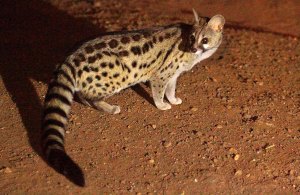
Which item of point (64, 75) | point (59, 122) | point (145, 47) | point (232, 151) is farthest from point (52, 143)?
point (232, 151)

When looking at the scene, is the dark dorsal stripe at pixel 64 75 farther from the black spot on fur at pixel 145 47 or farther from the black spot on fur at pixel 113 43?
the black spot on fur at pixel 145 47

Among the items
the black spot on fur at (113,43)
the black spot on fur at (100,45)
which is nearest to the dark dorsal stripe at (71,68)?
the black spot on fur at (100,45)

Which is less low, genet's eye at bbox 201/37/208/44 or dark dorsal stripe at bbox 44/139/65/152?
genet's eye at bbox 201/37/208/44

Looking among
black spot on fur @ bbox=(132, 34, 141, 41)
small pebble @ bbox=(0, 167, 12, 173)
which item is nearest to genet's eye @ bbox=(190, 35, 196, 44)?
black spot on fur @ bbox=(132, 34, 141, 41)

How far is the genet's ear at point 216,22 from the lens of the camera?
6.02 meters

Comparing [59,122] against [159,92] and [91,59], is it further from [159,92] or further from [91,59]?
[159,92]

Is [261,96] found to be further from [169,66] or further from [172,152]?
[172,152]

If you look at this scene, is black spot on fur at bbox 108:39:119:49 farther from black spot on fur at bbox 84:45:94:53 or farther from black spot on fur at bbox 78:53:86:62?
black spot on fur at bbox 78:53:86:62

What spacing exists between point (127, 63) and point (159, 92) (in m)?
0.64

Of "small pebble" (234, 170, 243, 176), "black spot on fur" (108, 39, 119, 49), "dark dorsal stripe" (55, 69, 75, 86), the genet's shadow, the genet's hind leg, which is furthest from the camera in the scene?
the genet's shadow

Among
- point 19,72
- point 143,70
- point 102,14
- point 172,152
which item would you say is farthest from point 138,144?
point 102,14

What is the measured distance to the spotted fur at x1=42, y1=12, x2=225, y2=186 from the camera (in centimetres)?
532

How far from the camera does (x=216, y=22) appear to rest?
608 centimetres

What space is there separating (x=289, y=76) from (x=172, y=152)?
2.62 meters
